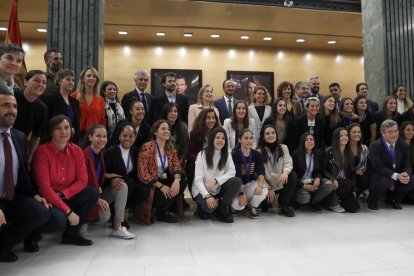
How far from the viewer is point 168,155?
4441 mm

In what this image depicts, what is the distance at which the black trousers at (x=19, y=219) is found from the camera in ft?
9.49

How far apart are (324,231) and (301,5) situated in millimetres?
6011

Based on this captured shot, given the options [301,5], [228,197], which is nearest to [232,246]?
[228,197]

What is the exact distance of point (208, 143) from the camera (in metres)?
4.51

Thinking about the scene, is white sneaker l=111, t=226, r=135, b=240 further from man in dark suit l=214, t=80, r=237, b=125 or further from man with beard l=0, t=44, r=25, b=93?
man in dark suit l=214, t=80, r=237, b=125

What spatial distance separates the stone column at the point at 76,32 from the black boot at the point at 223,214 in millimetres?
3120

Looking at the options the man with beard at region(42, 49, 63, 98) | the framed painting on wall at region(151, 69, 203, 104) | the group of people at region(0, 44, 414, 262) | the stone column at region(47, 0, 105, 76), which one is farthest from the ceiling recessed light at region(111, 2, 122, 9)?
the man with beard at region(42, 49, 63, 98)

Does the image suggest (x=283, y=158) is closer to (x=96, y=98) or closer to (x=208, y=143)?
(x=208, y=143)

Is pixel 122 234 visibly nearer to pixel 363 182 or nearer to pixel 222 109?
pixel 222 109

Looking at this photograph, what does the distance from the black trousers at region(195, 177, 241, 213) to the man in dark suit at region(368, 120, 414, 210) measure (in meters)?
2.19

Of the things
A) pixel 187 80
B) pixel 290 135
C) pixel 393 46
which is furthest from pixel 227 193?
pixel 187 80

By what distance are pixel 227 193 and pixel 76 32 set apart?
3.67 metres

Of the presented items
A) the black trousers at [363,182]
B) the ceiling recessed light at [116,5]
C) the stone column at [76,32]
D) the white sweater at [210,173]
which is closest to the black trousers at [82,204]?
the white sweater at [210,173]

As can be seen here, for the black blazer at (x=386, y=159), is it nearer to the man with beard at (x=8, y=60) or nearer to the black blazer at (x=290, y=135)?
the black blazer at (x=290, y=135)
